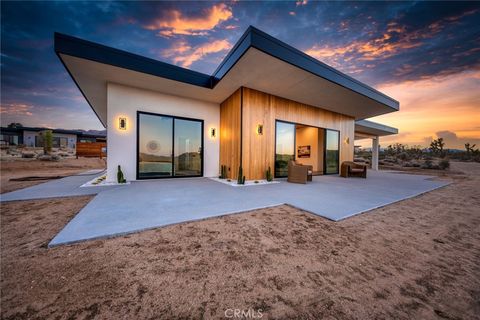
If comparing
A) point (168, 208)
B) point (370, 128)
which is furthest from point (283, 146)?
point (370, 128)

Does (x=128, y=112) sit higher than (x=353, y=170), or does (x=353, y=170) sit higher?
(x=128, y=112)

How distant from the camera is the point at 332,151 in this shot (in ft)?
28.3

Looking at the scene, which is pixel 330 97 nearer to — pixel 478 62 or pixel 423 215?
pixel 423 215

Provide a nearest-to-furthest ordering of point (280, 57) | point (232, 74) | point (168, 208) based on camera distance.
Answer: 1. point (168, 208)
2. point (280, 57)
3. point (232, 74)

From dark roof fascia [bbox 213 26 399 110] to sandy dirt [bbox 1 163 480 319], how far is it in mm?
3938

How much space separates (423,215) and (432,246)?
1442 millimetres

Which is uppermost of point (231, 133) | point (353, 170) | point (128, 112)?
point (128, 112)

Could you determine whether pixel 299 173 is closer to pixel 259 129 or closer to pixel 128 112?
pixel 259 129

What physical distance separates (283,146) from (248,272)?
581 centimetres

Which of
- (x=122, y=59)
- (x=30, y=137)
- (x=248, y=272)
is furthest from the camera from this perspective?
(x=30, y=137)

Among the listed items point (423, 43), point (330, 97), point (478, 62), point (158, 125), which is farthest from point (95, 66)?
point (478, 62)

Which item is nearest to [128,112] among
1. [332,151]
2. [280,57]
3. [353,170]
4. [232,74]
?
[232,74]

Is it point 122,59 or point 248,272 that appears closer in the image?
point 248,272

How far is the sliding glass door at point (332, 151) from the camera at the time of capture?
8.42 metres
